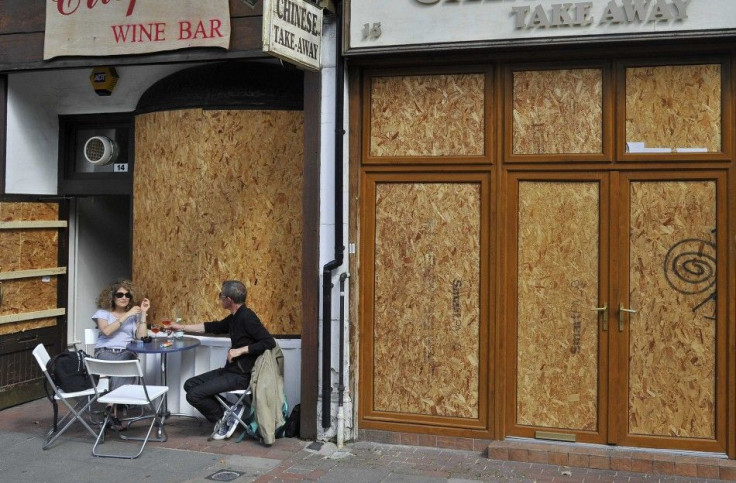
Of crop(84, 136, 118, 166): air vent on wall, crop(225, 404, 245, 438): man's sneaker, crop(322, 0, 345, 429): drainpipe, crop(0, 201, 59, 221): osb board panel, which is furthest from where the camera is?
crop(84, 136, 118, 166): air vent on wall

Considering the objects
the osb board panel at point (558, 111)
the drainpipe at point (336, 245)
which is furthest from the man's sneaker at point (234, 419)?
the osb board panel at point (558, 111)

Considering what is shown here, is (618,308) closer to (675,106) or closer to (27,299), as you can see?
(675,106)

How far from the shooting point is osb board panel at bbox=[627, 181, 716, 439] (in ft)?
23.2

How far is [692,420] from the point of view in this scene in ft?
23.3

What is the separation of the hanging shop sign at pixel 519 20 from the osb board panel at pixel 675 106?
1.40 ft

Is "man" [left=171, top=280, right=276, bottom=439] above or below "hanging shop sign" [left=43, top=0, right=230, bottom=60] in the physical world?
below

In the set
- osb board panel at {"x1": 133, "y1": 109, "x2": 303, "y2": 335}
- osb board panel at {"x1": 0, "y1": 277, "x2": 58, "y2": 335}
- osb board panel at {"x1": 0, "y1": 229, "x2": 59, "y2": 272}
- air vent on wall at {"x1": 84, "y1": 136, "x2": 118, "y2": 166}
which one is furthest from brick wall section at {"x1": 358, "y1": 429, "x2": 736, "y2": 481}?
air vent on wall at {"x1": 84, "y1": 136, "x2": 118, "y2": 166}

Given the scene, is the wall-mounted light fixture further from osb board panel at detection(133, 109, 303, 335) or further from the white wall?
osb board panel at detection(133, 109, 303, 335)

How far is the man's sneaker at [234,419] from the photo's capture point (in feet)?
25.4

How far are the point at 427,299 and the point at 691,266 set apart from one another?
2.23 m

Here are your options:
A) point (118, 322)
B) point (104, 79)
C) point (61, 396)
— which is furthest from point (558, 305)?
point (104, 79)

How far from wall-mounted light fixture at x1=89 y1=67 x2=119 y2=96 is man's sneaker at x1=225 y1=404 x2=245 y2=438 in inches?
154

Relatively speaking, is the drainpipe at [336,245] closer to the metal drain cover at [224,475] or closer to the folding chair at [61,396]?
the metal drain cover at [224,475]

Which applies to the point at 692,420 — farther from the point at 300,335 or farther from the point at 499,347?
the point at 300,335
